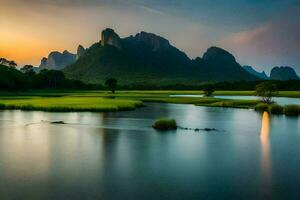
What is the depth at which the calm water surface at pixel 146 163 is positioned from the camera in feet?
58.0

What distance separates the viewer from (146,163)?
2362cm

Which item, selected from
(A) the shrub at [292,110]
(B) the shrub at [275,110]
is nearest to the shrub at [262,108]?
(B) the shrub at [275,110]

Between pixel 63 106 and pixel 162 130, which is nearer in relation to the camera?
pixel 162 130

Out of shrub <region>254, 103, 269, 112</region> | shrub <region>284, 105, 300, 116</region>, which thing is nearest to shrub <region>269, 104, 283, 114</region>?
shrub <region>284, 105, 300, 116</region>

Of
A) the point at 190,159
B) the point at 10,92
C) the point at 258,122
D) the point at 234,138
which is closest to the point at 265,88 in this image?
the point at 258,122

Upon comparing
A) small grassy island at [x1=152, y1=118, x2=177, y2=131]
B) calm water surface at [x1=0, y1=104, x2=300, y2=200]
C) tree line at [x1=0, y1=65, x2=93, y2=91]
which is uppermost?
tree line at [x1=0, y1=65, x2=93, y2=91]

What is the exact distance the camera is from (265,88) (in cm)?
8381

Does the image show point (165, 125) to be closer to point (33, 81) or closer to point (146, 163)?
point (146, 163)

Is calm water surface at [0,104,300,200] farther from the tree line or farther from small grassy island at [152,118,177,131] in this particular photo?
the tree line

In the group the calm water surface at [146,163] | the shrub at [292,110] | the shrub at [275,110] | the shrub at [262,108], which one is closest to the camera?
the calm water surface at [146,163]

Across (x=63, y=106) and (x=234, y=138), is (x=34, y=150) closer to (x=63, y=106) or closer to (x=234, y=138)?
(x=234, y=138)

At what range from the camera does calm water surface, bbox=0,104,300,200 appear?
17.7m

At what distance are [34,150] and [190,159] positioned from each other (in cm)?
1195

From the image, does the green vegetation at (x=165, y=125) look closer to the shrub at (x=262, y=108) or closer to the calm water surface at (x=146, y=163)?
the calm water surface at (x=146, y=163)
